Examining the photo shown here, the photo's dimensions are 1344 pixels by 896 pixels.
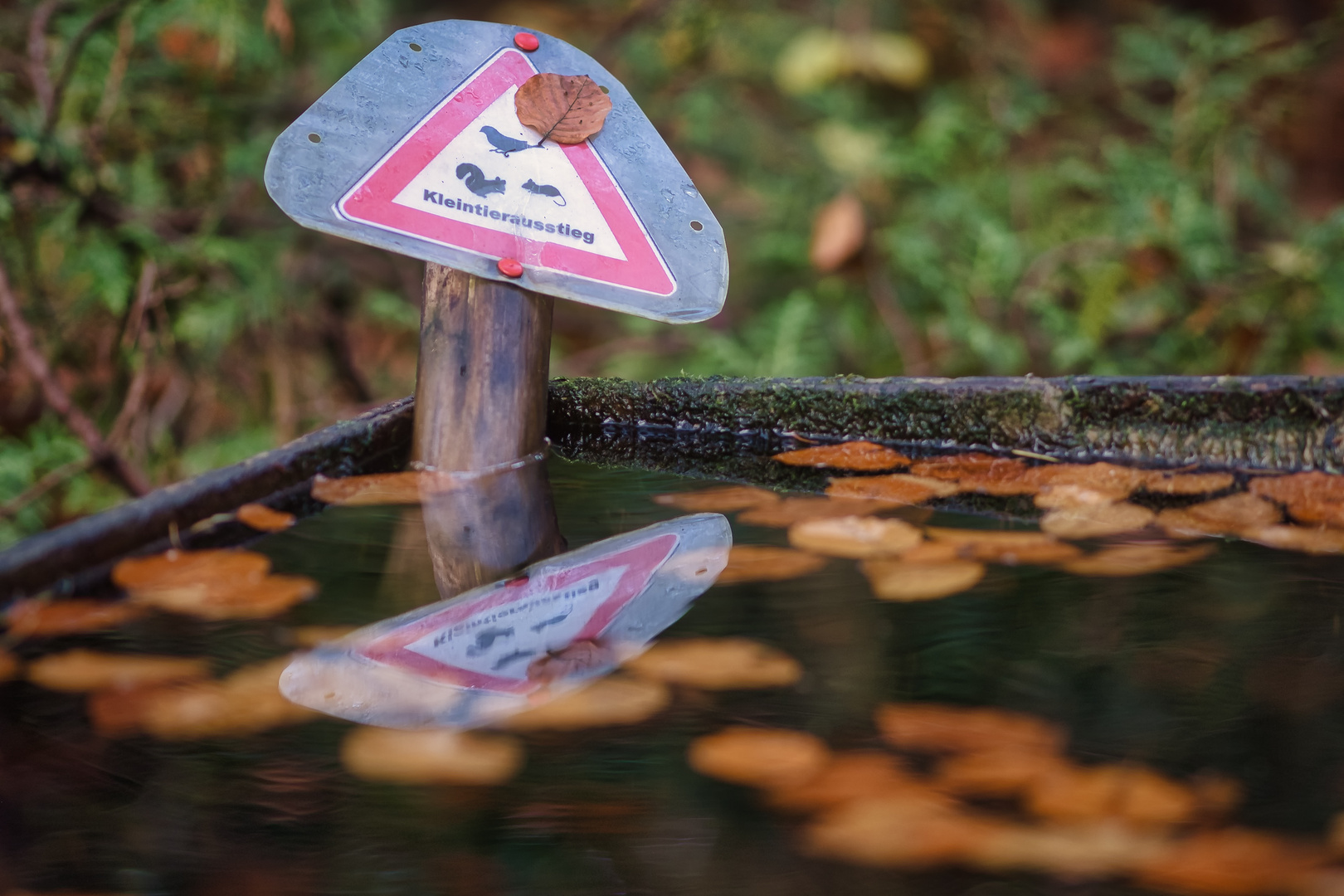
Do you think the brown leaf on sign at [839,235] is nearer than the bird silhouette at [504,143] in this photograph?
No

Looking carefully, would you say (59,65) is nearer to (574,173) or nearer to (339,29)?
(339,29)

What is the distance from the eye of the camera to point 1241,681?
66 cm

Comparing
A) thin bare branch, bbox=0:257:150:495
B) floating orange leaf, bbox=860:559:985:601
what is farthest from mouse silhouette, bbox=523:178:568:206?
thin bare branch, bbox=0:257:150:495

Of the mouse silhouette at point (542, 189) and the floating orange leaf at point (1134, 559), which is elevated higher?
the mouse silhouette at point (542, 189)

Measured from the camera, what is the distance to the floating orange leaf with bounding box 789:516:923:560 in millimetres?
872

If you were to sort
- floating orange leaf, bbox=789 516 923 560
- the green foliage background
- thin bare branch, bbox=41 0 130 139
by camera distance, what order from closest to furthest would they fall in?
1. floating orange leaf, bbox=789 516 923 560
2. thin bare branch, bbox=41 0 130 139
3. the green foliage background

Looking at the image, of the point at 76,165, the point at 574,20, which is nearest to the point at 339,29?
the point at 76,165

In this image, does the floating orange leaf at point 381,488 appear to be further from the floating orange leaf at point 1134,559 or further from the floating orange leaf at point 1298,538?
the floating orange leaf at point 1298,538

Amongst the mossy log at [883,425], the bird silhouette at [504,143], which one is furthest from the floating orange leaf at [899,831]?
the bird silhouette at [504,143]

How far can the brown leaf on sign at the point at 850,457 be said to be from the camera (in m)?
1.07

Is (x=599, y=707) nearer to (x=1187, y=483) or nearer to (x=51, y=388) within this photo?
(x=1187, y=483)

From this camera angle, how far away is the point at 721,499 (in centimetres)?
99

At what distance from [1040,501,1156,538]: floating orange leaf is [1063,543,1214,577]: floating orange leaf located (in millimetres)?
35

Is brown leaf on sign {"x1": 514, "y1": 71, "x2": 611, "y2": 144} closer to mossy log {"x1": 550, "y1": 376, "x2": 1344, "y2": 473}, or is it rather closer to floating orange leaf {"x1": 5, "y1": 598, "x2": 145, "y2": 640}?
mossy log {"x1": 550, "y1": 376, "x2": 1344, "y2": 473}
